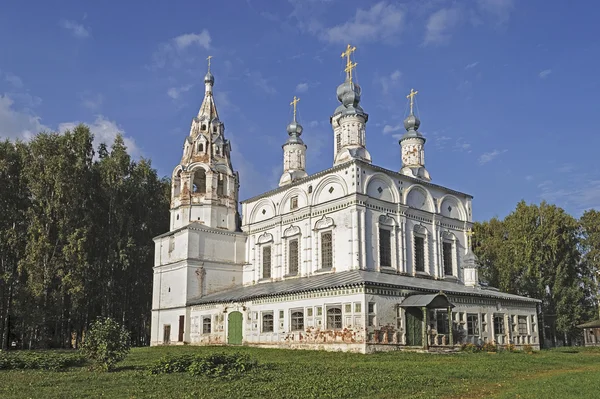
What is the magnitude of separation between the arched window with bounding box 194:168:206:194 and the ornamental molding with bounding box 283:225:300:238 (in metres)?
6.37

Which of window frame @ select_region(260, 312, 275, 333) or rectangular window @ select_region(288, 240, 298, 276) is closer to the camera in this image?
window frame @ select_region(260, 312, 275, 333)

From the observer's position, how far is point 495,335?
25250 millimetres

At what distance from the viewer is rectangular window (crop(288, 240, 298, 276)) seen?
92.7 ft

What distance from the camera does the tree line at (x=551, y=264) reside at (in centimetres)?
3447

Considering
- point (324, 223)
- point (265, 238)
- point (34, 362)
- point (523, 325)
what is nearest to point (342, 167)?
point (324, 223)

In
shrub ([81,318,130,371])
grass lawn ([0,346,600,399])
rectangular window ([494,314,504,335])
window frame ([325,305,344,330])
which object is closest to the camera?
grass lawn ([0,346,600,399])

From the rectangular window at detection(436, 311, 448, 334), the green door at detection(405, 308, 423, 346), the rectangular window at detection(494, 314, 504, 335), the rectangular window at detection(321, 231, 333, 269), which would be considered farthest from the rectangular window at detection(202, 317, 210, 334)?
the rectangular window at detection(494, 314, 504, 335)

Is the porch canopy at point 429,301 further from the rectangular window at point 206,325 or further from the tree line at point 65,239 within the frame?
the tree line at point 65,239

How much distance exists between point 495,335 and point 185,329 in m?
15.0

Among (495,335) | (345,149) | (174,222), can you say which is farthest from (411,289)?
(174,222)

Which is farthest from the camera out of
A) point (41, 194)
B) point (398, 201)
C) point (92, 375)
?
point (41, 194)

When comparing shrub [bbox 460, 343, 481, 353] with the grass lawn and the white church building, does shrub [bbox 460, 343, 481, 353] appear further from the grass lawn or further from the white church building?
the grass lawn

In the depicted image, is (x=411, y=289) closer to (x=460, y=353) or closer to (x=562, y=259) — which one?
(x=460, y=353)

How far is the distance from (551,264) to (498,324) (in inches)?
458
